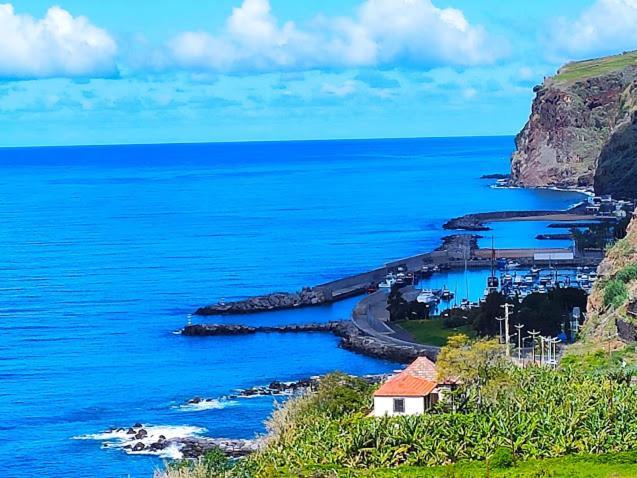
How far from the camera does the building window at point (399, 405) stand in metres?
44.1

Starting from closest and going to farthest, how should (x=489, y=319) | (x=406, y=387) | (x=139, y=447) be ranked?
(x=406, y=387) → (x=139, y=447) → (x=489, y=319)

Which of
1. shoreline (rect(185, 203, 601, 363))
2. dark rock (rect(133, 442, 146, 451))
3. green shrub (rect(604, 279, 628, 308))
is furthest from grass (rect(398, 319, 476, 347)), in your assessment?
dark rock (rect(133, 442, 146, 451))

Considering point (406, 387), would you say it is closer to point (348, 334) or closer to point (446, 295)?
point (348, 334)

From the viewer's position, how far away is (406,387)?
44.8 metres

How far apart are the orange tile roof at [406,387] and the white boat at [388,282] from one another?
63740 millimetres

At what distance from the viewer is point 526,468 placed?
38031 millimetres

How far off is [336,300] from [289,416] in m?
55.9

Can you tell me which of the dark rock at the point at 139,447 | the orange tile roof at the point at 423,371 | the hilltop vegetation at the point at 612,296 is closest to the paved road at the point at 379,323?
the hilltop vegetation at the point at 612,296

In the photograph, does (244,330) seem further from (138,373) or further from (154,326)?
(138,373)

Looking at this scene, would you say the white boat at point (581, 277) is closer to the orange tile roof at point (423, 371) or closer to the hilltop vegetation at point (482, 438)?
the orange tile roof at point (423, 371)

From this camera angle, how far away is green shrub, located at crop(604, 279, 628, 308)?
205 ft

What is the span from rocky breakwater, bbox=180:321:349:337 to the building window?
46919 mm

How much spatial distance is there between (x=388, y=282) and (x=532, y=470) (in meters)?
73.8

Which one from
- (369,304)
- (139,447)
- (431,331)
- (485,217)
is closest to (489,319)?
(431,331)
